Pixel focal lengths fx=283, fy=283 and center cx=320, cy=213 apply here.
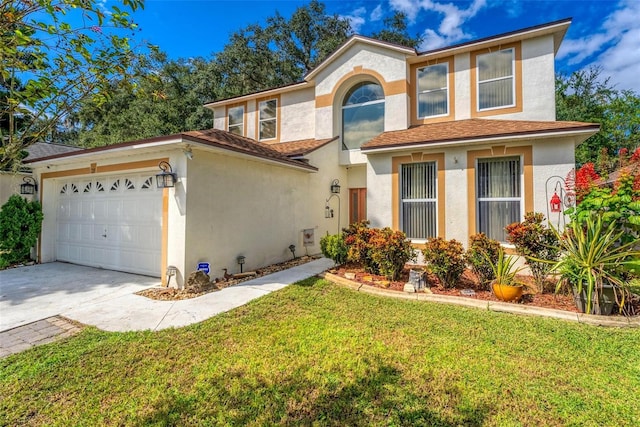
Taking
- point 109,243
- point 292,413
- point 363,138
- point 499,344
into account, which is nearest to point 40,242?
point 109,243

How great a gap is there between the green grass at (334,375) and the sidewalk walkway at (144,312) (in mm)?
411

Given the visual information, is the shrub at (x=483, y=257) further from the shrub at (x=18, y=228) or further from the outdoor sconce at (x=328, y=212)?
the shrub at (x=18, y=228)

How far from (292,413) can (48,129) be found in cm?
425

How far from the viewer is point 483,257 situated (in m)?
6.63

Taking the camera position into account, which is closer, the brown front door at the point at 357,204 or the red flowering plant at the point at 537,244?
the red flowering plant at the point at 537,244

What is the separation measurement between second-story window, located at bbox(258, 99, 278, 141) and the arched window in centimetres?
402

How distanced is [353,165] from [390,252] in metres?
6.62

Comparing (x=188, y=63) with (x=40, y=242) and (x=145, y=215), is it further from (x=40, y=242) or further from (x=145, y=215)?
(x=145, y=215)

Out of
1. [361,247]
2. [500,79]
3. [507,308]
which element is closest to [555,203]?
[507,308]

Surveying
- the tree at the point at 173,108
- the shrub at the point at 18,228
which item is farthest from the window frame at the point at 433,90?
the tree at the point at 173,108

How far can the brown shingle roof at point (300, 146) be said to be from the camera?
1110cm

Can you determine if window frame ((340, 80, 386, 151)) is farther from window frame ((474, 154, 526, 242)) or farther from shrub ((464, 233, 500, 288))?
shrub ((464, 233, 500, 288))

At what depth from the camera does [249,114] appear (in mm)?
15680

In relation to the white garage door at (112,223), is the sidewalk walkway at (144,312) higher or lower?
lower
